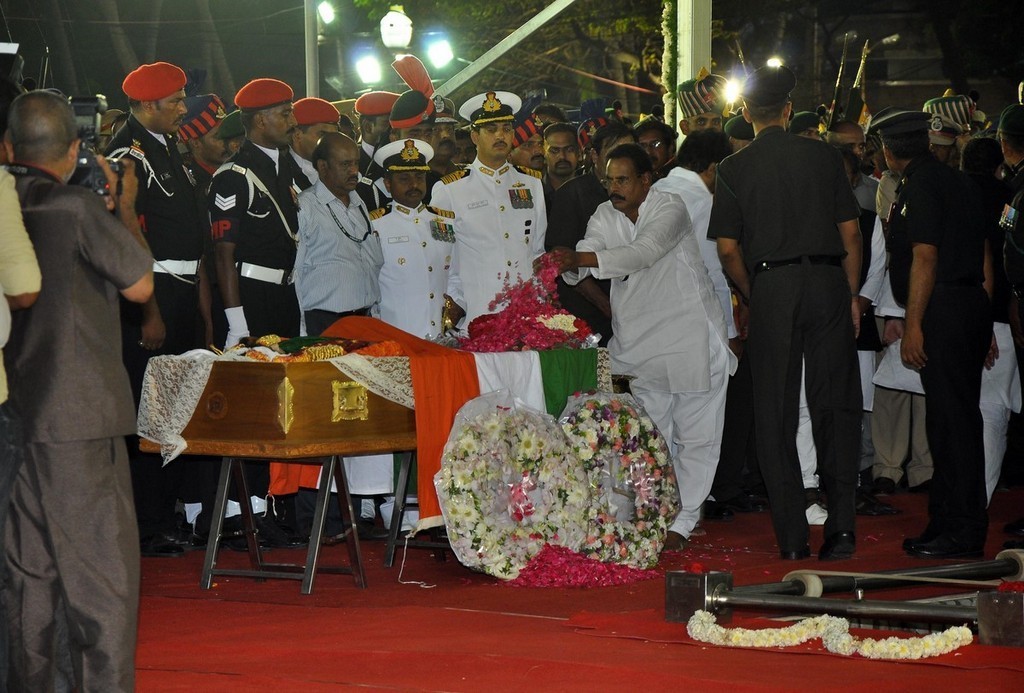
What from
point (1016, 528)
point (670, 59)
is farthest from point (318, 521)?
point (670, 59)

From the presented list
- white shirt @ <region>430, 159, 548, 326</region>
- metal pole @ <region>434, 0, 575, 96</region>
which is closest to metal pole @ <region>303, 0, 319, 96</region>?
metal pole @ <region>434, 0, 575, 96</region>

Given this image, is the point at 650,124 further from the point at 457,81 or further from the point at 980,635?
the point at 457,81

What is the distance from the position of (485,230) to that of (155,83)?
202cm

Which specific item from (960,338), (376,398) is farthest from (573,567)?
(960,338)

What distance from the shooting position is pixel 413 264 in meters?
8.35

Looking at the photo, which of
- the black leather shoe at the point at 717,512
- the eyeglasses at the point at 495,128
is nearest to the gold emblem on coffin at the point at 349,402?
the eyeglasses at the point at 495,128

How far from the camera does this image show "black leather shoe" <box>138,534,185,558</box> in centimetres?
761

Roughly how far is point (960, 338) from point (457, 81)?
10994 mm

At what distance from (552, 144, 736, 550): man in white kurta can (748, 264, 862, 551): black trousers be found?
2.01 feet

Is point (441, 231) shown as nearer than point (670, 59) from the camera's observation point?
Yes

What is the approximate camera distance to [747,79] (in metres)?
7.55

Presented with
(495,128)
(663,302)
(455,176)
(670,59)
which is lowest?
(663,302)

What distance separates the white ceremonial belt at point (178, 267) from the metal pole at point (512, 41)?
24.4ft

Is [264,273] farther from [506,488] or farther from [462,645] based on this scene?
[462,645]
